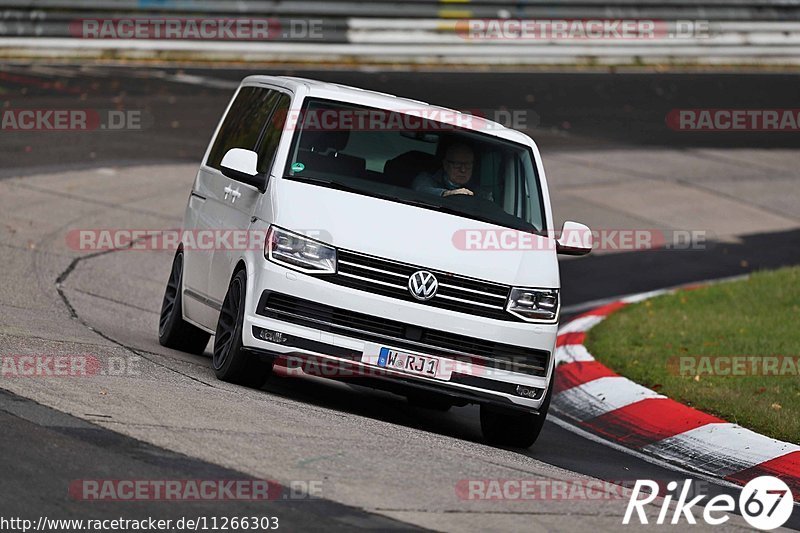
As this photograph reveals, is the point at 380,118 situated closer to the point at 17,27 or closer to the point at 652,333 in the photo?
the point at 652,333

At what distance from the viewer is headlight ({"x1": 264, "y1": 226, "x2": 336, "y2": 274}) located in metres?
8.16

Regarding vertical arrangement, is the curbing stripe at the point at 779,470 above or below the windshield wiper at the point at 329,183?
below

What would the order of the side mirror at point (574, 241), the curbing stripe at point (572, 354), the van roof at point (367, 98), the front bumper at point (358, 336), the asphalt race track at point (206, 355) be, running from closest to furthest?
the asphalt race track at point (206, 355) → the front bumper at point (358, 336) → the side mirror at point (574, 241) → the van roof at point (367, 98) → the curbing stripe at point (572, 354)

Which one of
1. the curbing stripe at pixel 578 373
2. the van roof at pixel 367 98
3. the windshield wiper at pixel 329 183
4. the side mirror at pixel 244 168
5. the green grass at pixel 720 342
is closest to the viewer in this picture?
the windshield wiper at pixel 329 183

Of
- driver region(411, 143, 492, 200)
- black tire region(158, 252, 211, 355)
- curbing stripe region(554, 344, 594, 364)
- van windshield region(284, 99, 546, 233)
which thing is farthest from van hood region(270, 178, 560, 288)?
curbing stripe region(554, 344, 594, 364)

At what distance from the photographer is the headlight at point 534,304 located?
330 inches

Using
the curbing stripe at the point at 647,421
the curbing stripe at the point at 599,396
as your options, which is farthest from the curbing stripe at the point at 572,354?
the curbing stripe at the point at 647,421

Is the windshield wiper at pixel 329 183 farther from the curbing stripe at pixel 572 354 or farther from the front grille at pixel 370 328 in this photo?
the curbing stripe at pixel 572 354

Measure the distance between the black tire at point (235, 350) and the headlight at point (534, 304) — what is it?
4.76ft

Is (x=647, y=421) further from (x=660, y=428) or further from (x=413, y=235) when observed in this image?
(x=413, y=235)

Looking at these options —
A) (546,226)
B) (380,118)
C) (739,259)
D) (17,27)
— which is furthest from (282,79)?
(17,27)

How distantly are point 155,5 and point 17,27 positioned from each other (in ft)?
7.67

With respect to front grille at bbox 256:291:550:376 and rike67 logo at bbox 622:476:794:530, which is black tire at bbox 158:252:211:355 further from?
rike67 logo at bbox 622:476:794:530

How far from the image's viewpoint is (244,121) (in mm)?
10094
